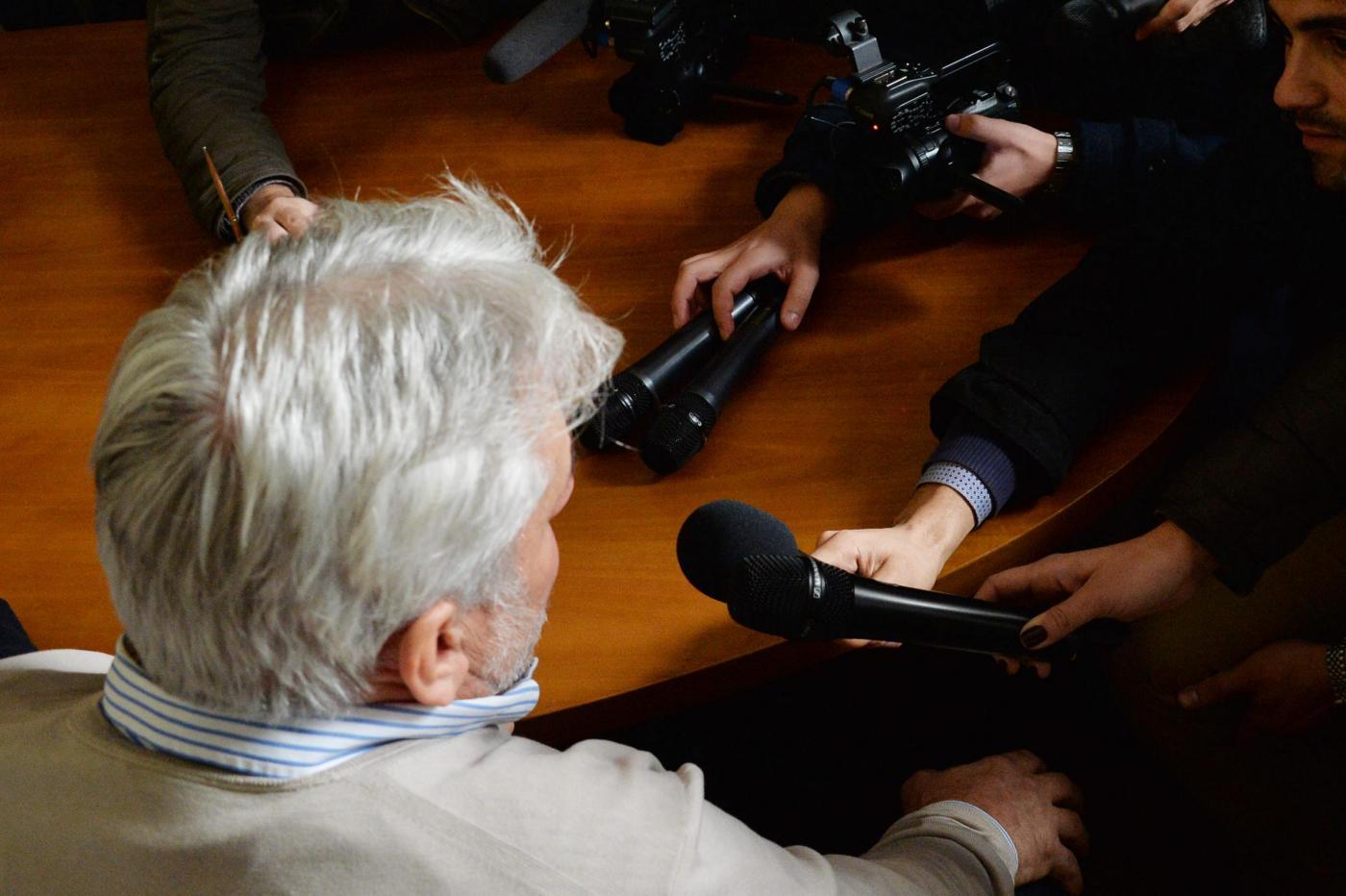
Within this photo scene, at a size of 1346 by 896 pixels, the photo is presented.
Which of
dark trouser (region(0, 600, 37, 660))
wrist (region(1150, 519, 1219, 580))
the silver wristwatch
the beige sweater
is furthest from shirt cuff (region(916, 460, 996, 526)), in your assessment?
dark trouser (region(0, 600, 37, 660))

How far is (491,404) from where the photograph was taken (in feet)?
2.07

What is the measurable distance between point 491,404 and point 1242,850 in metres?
0.98

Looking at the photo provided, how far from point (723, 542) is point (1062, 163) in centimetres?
75

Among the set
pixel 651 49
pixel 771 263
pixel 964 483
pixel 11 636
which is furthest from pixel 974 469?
pixel 11 636

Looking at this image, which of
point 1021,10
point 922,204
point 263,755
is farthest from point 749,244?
point 263,755

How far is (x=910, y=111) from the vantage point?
119 centimetres

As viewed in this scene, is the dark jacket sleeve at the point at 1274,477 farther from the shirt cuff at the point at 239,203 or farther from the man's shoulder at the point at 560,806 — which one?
the shirt cuff at the point at 239,203

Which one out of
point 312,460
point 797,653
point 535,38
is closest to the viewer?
point 312,460

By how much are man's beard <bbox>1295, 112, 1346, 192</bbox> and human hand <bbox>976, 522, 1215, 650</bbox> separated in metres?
0.40

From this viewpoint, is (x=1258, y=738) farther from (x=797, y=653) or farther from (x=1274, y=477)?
(x=797, y=653)

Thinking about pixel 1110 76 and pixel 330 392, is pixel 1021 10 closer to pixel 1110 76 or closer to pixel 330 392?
pixel 1110 76

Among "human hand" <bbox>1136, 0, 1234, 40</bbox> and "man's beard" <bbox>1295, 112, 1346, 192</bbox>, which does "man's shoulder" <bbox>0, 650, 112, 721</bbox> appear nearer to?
"man's beard" <bbox>1295, 112, 1346, 192</bbox>

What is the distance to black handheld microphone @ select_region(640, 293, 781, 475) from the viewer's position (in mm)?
1038

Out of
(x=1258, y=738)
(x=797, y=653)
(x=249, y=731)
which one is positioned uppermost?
(x=249, y=731)
